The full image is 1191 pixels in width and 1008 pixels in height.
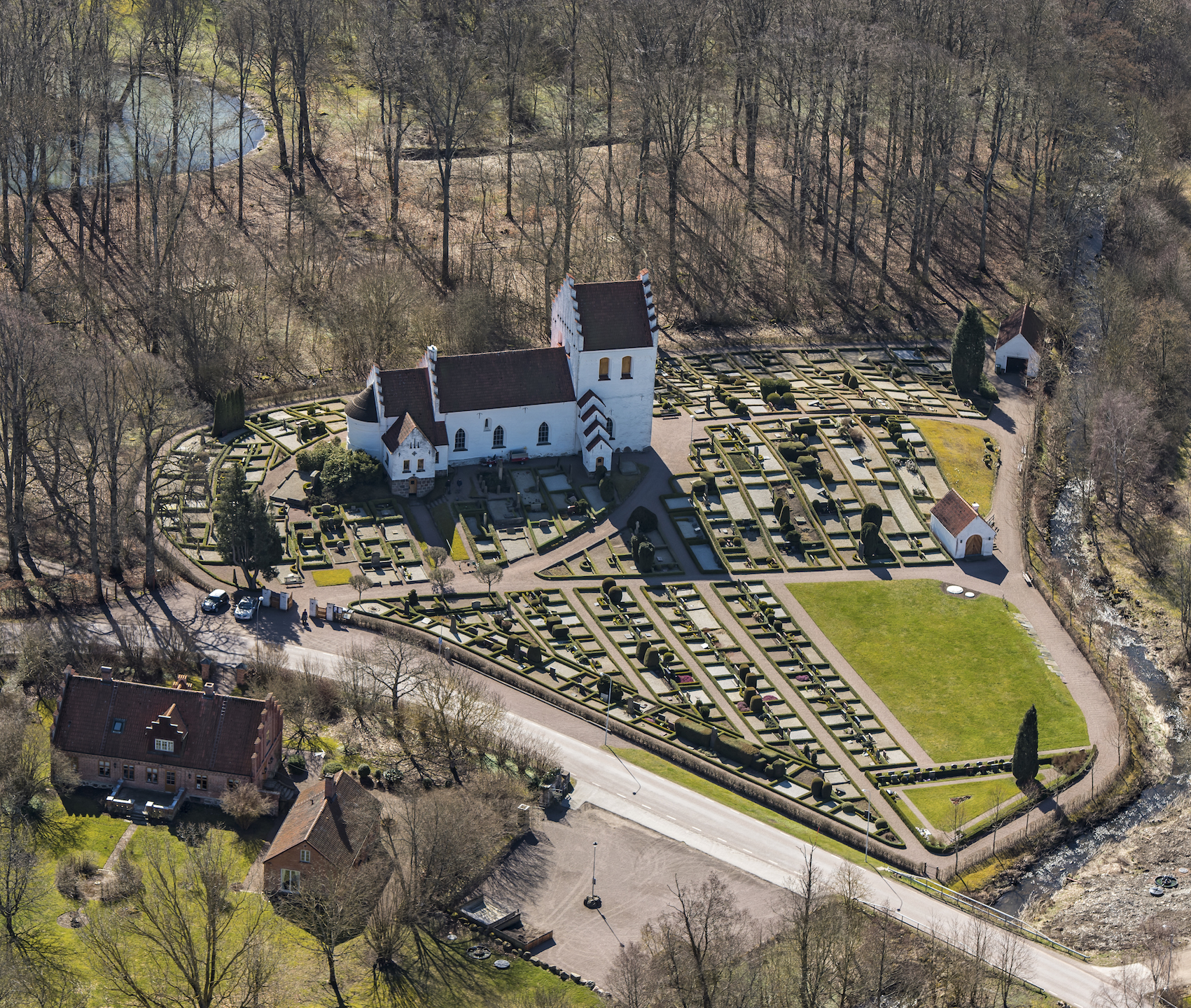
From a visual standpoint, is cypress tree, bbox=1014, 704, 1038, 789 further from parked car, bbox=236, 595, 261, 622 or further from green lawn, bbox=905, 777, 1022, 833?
parked car, bbox=236, 595, 261, 622

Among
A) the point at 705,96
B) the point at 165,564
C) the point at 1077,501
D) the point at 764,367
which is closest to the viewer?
the point at 165,564

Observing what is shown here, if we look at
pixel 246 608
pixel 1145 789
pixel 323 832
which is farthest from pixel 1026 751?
pixel 246 608

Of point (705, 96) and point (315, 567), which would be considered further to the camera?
point (705, 96)

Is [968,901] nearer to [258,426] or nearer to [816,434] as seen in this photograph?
[816,434]

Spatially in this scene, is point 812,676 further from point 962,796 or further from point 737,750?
point 962,796

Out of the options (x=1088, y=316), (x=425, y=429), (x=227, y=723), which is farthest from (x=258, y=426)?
(x=1088, y=316)

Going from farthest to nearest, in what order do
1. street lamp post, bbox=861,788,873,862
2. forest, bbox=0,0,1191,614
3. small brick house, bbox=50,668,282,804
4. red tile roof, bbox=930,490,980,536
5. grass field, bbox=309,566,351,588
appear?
forest, bbox=0,0,1191,614 < red tile roof, bbox=930,490,980,536 < grass field, bbox=309,566,351,588 < street lamp post, bbox=861,788,873,862 < small brick house, bbox=50,668,282,804

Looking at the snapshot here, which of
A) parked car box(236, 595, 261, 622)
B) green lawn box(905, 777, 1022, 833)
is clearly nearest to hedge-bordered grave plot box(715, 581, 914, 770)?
green lawn box(905, 777, 1022, 833)
